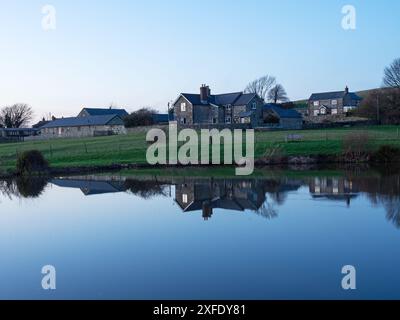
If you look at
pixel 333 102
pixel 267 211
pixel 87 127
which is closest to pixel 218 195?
pixel 267 211

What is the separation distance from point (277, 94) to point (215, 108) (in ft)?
164

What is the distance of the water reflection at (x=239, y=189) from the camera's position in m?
18.4

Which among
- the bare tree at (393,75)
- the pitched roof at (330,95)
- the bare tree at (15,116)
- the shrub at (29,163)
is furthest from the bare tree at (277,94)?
the shrub at (29,163)

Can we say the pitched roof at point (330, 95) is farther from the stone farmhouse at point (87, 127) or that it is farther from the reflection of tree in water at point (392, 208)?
the reflection of tree in water at point (392, 208)

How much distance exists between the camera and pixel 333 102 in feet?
305

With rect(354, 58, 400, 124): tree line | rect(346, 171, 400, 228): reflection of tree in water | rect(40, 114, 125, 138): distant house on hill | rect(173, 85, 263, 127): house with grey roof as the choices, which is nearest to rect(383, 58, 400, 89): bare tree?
rect(354, 58, 400, 124): tree line

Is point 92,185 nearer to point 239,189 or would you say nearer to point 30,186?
point 30,186

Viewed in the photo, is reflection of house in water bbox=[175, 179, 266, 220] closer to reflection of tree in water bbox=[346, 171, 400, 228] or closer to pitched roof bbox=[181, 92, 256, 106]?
reflection of tree in water bbox=[346, 171, 400, 228]

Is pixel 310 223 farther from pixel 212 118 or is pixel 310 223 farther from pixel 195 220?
pixel 212 118

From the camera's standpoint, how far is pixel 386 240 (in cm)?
1202

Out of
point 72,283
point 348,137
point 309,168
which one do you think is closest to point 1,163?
point 309,168

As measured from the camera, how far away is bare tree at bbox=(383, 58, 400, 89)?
249 ft

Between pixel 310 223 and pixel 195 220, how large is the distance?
379cm

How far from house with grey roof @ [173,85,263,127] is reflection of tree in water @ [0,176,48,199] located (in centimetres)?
3550
